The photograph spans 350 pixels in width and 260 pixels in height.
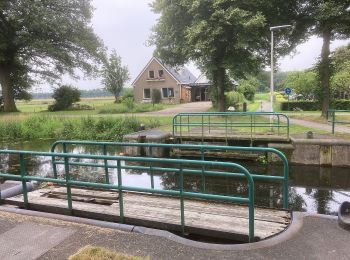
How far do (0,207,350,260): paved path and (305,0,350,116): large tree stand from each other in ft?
56.4

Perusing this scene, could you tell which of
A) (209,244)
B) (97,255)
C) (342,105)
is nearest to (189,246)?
(209,244)

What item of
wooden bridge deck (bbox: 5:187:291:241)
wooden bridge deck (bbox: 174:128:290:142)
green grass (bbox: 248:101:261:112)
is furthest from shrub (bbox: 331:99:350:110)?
wooden bridge deck (bbox: 5:187:291:241)

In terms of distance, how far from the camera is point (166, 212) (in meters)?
5.75

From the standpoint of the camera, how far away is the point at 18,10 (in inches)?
1180

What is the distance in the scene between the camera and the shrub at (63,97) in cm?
3794

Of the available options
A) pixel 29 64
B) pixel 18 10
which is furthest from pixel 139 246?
pixel 29 64

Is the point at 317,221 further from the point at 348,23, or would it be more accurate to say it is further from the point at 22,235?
the point at 348,23

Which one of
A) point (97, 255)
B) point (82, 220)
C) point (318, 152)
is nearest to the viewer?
point (97, 255)

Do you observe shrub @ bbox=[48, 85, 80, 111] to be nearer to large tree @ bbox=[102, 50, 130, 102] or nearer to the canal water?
large tree @ bbox=[102, 50, 130, 102]

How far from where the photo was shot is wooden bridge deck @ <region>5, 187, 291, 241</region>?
16.6 feet

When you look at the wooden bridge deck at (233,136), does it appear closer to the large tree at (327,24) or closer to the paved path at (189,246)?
the large tree at (327,24)

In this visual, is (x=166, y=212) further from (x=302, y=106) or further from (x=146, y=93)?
(x=146, y=93)

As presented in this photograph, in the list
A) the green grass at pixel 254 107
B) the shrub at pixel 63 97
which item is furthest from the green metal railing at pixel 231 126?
the shrub at pixel 63 97

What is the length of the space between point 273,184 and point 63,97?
3272cm
